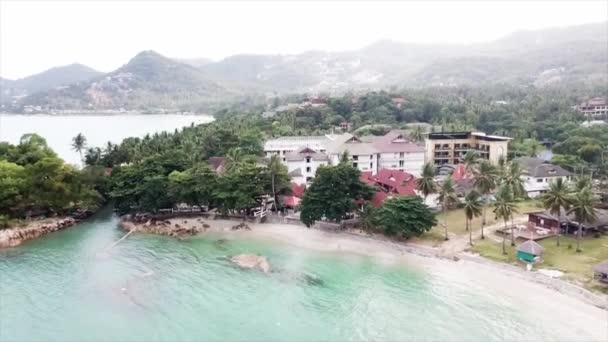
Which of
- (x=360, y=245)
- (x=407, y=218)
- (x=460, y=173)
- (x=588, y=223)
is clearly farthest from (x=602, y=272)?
(x=460, y=173)

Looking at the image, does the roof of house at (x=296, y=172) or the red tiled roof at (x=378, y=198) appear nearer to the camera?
the red tiled roof at (x=378, y=198)

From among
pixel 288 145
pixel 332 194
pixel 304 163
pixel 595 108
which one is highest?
pixel 595 108

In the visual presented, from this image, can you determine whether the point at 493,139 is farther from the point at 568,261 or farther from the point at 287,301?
the point at 287,301

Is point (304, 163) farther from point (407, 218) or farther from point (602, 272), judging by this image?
point (602, 272)

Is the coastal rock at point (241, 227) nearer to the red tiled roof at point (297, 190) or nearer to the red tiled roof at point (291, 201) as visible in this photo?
the red tiled roof at point (291, 201)

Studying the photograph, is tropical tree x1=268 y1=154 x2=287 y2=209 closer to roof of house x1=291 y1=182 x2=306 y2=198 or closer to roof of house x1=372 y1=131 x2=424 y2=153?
roof of house x1=291 y1=182 x2=306 y2=198

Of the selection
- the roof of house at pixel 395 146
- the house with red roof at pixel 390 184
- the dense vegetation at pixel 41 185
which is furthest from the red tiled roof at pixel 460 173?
the dense vegetation at pixel 41 185

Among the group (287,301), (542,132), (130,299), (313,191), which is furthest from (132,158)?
(542,132)
